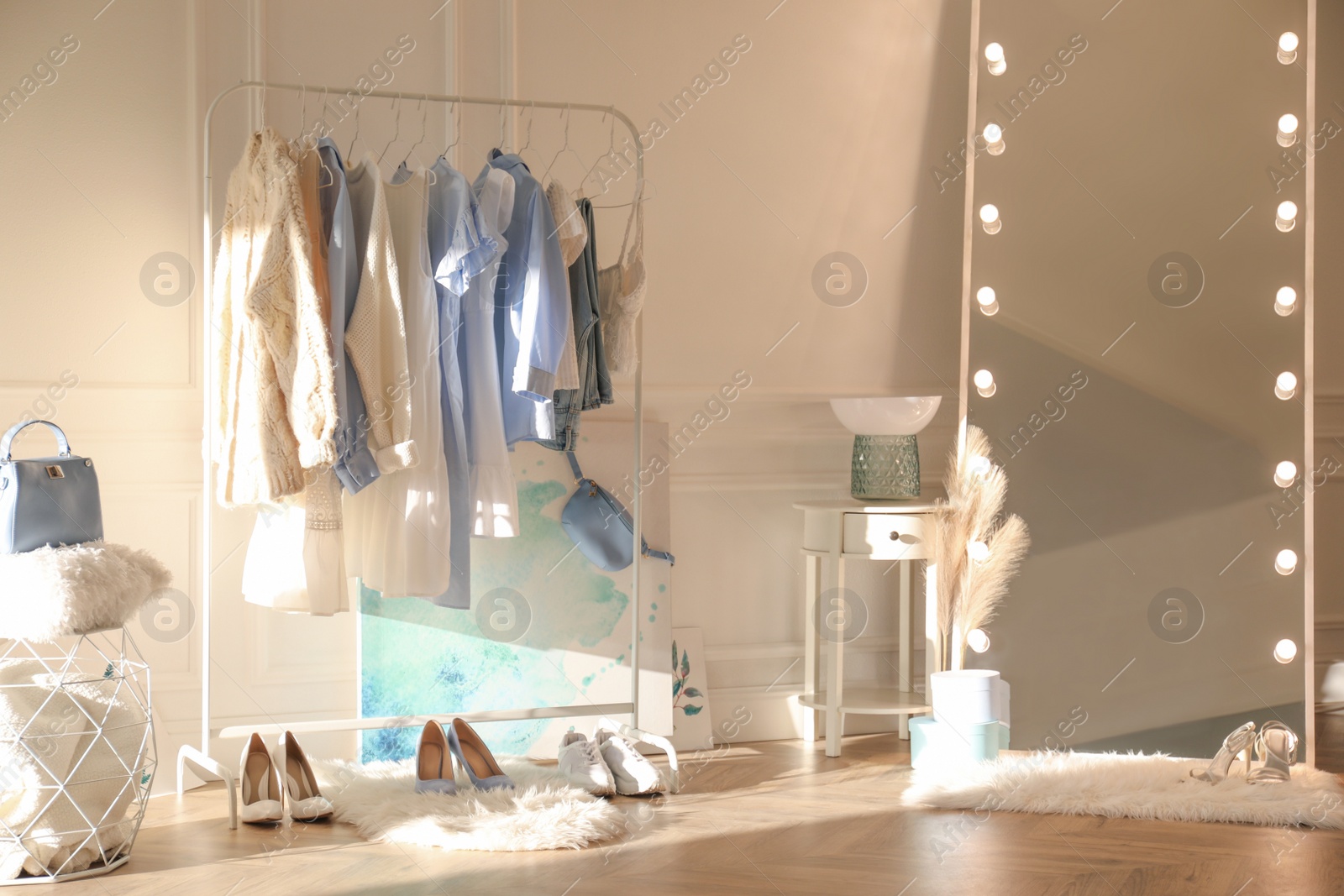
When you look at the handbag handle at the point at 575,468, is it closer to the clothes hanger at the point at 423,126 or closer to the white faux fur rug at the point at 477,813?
the white faux fur rug at the point at 477,813

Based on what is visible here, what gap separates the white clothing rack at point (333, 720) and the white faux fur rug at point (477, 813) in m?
0.16

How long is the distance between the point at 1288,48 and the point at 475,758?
2.83 m

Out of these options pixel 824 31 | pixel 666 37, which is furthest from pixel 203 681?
pixel 824 31

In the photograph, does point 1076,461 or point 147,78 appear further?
point 1076,461

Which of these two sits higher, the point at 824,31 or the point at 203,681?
the point at 824,31

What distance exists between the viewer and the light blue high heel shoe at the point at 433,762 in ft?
9.23

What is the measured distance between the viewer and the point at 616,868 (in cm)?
238

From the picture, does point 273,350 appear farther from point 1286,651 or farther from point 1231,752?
point 1286,651

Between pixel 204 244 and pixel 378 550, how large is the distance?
0.85 m

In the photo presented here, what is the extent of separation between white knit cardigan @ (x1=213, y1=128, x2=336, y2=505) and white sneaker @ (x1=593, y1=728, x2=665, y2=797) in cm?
104

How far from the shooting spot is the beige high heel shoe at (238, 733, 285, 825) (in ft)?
8.74

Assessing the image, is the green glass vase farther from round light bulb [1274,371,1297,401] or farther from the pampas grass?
round light bulb [1274,371,1297,401]

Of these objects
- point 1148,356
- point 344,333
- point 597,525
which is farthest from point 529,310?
point 1148,356

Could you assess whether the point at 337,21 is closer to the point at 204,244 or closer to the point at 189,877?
the point at 204,244
